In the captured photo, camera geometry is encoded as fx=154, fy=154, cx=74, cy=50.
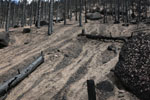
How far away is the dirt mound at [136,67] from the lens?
238 inches

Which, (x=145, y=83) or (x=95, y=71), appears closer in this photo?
(x=145, y=83)

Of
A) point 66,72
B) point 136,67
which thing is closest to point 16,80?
point 66,72

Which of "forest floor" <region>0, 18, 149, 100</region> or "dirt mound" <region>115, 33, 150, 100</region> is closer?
"dirt mound" <region>115, 33, 150, 100</region>

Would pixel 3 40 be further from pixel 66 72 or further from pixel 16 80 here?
pixel 66 72

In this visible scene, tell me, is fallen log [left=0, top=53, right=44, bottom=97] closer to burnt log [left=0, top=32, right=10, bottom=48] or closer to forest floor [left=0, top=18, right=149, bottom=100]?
forest floor [left=0, top=18, right=149, bottom=100]

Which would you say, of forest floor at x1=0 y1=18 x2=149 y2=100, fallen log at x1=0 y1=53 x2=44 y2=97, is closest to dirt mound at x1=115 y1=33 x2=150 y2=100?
forest floor at x1=0 y1=18 x2=149 y2=100

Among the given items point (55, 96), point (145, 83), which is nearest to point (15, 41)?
point (55, 96)

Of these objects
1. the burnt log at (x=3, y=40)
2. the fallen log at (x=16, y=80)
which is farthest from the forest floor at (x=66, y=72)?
the burnt log at (x=3, y=40)

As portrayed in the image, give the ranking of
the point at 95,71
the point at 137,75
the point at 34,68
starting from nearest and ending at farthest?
the point at 137,75, the point at 95,71, the point at 34,68

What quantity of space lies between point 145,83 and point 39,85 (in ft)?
16.3

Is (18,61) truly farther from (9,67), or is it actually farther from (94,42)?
(94,42)

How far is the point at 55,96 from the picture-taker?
6738mm

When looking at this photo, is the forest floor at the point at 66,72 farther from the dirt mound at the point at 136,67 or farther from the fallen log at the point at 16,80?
the dirt mound at the point at 136,67

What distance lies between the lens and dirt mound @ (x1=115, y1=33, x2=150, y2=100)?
19.9 ft
